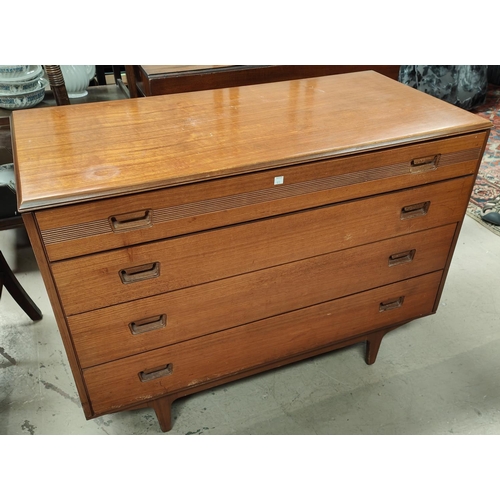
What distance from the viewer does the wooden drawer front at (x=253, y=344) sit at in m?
1.27

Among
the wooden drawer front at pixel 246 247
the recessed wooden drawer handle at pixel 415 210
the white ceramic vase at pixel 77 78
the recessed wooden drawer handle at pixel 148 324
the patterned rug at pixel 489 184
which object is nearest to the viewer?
the wooden drawer front at pixel 246 247

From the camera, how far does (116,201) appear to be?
101cm

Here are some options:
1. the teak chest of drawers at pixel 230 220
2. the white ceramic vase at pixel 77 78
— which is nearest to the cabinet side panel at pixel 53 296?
the teak chest of drawers at pixel 230 220

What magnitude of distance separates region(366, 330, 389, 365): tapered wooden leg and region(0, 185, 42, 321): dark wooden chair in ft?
4.30

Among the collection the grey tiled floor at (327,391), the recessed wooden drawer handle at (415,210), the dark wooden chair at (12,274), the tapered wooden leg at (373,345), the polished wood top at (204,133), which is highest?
the polished wood top at (204,133)

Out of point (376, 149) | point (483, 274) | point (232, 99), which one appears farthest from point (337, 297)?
point (483, 274)

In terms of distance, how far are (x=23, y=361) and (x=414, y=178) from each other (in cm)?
150

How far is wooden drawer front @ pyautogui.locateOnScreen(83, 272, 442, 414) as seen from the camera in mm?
1274

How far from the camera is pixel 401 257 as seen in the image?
4.93 feet

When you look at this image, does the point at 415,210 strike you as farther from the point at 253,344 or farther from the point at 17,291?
the point at 17,291

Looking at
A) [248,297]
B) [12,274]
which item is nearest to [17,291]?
[12,274]

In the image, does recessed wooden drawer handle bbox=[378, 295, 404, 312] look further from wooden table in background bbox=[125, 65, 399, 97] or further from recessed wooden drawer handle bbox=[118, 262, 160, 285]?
wooden table in background bbox=[125, 65, 399, 97]

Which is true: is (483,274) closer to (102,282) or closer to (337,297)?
(337,297)

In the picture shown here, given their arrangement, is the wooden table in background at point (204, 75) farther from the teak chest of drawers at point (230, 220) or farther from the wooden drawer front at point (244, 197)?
the wooden drawer front at point (244, 197)
